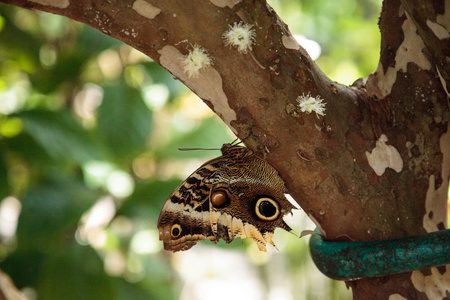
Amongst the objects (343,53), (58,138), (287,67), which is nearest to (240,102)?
(287,67)

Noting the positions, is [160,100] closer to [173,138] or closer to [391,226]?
[173,138]

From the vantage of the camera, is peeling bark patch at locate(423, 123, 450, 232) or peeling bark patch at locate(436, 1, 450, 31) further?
peeling bark patch at locate(423, 123, 450, 232)

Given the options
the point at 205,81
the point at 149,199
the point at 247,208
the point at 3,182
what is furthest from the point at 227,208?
the point at 3,182

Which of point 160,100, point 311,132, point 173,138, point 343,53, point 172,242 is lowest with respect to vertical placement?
point 172,242

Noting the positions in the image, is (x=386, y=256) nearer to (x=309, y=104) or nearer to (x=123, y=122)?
(x=309, y=104)

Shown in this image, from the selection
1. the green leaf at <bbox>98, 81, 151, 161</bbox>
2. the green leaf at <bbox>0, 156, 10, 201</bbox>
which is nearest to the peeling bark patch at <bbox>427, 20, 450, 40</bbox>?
the green leaf at <bbox>98, 81, 151, 161</bbox>

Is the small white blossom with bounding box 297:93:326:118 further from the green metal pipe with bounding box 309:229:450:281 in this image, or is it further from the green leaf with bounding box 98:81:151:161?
the green leaf with bounding box 98:81:151:161
